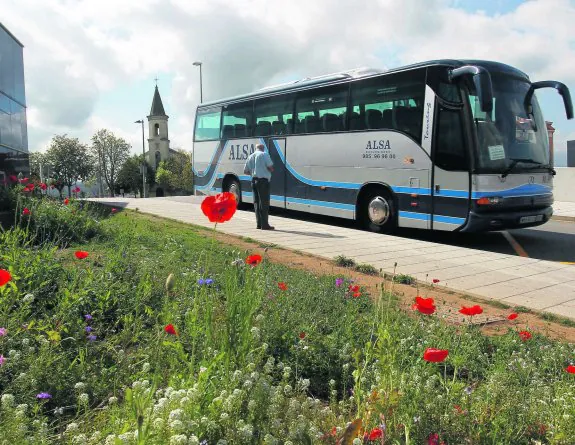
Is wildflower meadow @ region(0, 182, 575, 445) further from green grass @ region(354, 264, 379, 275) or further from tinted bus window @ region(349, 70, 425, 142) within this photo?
tinted bus window @ region(349, 70, 425, 142)

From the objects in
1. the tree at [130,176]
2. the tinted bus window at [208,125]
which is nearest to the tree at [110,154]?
the tree at [130,176]

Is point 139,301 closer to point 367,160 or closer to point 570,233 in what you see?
point 367,160

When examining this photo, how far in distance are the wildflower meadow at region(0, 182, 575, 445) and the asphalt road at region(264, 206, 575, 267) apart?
609 cm

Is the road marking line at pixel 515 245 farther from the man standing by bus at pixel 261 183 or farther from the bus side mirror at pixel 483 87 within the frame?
the man standing by bus at pixel 261 183

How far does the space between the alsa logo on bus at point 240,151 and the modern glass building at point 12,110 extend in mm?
5985

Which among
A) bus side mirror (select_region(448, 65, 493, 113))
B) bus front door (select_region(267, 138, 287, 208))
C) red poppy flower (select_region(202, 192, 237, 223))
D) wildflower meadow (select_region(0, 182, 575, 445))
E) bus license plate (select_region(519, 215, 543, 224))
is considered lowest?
wildflower meadow (select_region(0, 182, 575, 445))

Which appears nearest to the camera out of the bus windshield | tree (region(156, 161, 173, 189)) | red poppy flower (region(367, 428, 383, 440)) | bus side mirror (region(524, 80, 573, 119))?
red poppy flower (region(367, 428, 383, 440))

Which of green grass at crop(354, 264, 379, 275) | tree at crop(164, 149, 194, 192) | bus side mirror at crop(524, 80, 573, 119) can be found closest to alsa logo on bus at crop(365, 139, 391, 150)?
bus side mirror at crop(524, 80, 573, 119)

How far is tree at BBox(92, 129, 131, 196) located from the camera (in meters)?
87.8

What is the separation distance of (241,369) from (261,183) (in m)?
8.95

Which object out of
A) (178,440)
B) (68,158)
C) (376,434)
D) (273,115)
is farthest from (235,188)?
(68,158)

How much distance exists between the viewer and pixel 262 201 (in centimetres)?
1104

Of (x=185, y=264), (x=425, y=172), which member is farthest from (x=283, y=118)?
(x=185, y=264)

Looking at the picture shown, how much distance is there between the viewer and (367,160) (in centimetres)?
1142
